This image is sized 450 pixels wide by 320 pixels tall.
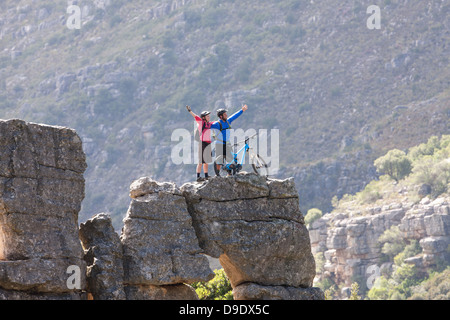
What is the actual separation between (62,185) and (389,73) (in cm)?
13071

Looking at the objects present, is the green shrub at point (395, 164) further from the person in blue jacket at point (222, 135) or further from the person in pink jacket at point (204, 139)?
the person in pink jacket at point (204, 139)

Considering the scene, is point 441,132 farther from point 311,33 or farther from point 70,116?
point 70,116

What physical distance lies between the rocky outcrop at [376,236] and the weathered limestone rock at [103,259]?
276 ft

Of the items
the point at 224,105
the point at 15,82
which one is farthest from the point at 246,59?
the point at 15,82

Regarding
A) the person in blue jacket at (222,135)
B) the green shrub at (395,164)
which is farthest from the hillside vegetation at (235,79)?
the person in blue jacket at (222,135)

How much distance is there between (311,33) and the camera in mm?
167875

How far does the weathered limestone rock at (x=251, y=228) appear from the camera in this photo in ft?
85.8

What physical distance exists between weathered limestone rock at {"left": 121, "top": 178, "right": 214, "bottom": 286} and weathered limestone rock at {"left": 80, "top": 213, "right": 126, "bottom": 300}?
1.24ft

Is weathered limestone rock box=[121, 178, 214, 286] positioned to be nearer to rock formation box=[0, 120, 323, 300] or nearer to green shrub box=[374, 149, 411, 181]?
rock formation box=[0, 120, 323, 300]

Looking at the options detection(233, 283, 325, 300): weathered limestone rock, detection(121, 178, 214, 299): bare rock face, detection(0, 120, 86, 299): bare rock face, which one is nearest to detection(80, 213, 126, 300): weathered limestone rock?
detection(121, 178, 214, 299): bare rock face

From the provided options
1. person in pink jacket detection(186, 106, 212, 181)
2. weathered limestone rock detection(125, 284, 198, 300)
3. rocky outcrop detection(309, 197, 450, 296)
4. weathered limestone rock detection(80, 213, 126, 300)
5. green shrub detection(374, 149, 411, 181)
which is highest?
green shrub detection(374, 149, 411, 181)

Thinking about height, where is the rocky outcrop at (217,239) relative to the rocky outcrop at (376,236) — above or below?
below

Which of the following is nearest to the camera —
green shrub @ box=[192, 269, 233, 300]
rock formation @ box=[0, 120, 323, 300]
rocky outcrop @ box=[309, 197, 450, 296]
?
rock formation @ box=[0, 120, 323, 300]

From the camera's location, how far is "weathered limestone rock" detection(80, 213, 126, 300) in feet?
80.1
